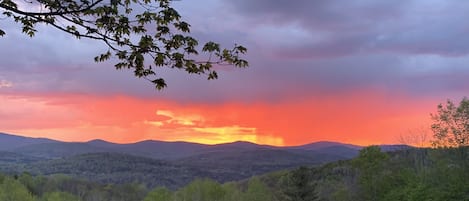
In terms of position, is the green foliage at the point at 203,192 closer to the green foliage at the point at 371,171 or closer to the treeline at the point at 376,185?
the treeline at the point at 376,185

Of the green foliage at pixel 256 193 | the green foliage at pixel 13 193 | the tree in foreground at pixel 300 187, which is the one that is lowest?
the green foliage at pixel 13 193

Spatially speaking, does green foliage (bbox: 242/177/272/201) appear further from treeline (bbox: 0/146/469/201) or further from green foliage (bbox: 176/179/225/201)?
green foliage (bbox: 176/179/225/201)

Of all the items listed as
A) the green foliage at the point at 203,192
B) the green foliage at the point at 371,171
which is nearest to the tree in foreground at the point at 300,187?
the green foliage at the point at 371,171

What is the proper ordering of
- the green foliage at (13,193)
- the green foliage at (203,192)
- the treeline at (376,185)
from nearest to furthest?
the treeline at (376,185) < the green foliage at (13,193) < the green foliage at (203,192)

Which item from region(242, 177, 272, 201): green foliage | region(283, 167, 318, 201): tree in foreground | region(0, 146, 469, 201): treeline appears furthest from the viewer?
region(242, 177, 272, 201): green foliage

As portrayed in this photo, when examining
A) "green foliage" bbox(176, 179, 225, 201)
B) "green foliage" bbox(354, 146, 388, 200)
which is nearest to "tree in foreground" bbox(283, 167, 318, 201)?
"green foliage" bbox(354, 146, 388, 200)

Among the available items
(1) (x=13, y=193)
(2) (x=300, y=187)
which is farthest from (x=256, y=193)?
(1) (x=13, y=193)

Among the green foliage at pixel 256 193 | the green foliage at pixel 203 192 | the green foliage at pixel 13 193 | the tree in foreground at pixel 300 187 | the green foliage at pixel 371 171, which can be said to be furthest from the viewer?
the green foliage at pixel 203 192

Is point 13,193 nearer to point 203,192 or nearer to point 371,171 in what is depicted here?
point 203,192

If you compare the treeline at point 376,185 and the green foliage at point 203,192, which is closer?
the treeline at point 376,185

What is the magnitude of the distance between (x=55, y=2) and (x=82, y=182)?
157 m

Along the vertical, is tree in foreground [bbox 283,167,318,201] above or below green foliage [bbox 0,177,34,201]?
above

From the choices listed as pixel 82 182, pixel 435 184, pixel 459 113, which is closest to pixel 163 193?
pixel 435 184

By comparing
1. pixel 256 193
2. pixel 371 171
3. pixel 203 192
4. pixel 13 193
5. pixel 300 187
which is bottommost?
pixel 13 193
